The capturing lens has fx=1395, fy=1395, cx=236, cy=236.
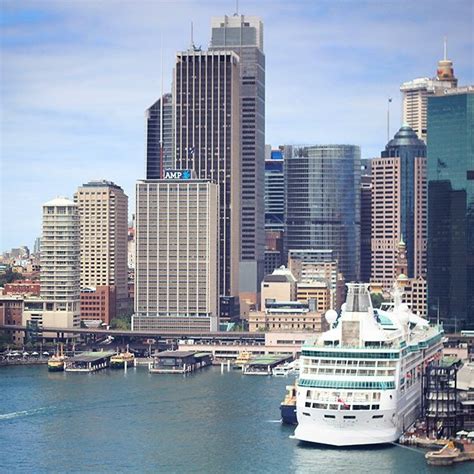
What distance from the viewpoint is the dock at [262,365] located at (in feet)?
275

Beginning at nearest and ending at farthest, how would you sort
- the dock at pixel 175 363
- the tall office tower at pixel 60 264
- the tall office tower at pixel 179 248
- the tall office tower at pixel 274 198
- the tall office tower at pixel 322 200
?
1. the dock at pixel 175 363
2. the tall office tower at pixel 179 248
3. the tall office tower at pixel 60 264
4. the tall office tower at pixel 322 200
5. the tall office tower at pixel 274 198

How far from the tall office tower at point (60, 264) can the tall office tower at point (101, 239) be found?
1383 cm

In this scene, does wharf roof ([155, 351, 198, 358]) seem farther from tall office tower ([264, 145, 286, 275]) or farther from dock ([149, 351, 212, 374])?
tall office tower ([264, 145, 286, 275])

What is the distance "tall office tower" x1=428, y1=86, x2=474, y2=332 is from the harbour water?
26.1 m

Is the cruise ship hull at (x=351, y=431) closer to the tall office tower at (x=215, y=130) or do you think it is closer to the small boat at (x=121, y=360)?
the small boat at (x=121, y=360)

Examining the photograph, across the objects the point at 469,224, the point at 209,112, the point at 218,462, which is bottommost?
the point at 218,462

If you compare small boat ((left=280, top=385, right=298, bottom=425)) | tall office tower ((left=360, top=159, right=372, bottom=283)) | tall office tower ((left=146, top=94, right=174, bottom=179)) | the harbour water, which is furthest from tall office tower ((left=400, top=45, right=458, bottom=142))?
small boat ((left=280, top=385, right=298, bottom=425))

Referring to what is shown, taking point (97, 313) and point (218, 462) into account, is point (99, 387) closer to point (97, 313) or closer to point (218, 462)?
point (218, 462)

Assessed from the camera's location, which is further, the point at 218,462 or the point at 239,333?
the point at 239,333

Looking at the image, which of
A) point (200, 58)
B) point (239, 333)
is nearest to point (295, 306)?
point (239, 333)

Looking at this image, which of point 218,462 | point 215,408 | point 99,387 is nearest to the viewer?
point 218,462

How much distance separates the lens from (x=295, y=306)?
103500mm

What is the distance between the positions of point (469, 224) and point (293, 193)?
33335mm

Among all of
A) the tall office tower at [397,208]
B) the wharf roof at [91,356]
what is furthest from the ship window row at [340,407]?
the tall office tower at [397,208]
